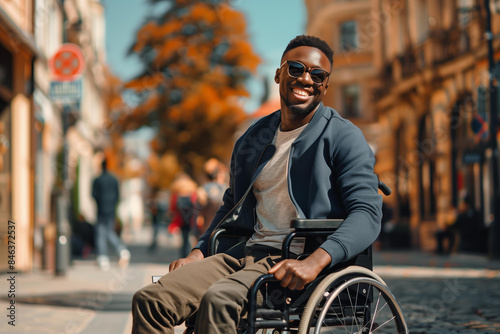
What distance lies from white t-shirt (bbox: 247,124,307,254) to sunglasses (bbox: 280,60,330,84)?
239 mm

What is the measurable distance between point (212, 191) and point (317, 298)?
6.76 meters

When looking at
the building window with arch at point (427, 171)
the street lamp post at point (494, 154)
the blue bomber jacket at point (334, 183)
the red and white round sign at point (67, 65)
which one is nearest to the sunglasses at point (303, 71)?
the blue bomber jacket at point (334, 183)

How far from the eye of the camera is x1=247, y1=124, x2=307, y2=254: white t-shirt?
3471 mm

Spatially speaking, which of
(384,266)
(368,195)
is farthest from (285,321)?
(384,266)

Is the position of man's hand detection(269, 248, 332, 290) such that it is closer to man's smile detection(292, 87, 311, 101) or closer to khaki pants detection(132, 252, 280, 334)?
khaki pants detection(132, 252, 280, 334)

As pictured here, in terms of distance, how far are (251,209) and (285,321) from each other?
642mm

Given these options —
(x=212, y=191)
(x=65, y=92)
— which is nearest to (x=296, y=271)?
(x=212, y=191)

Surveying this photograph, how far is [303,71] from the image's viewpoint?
3.50 meters

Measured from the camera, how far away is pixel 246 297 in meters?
3.09

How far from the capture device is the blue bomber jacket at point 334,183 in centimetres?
328

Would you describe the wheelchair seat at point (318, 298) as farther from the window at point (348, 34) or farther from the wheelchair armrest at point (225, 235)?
the window at point (348, 34)

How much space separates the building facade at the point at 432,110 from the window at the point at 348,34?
9.10 meters

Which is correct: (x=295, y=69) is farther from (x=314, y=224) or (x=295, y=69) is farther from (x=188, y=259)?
(x=188, y=259)

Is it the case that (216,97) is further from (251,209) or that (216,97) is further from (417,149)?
Result: (251,209)
